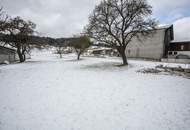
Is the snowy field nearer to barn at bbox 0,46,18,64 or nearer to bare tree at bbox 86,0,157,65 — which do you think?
bare tree at bbox 86,0,157,65

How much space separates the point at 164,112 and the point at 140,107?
0.98m

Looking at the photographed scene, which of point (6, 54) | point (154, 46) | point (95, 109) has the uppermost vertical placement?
point (154, 46)

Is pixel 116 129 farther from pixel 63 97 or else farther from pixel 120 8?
pixel 120 8

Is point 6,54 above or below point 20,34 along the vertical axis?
below

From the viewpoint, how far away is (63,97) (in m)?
6.95

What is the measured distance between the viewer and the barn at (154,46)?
101 ft

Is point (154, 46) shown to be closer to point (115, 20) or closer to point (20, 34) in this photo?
point (115, 20)

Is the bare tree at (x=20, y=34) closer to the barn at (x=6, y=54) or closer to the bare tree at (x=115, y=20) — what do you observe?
the barn at (x=6, y=54)

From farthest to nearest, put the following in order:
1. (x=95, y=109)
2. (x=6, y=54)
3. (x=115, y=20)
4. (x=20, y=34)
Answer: (x=6, y=54), (x=20, y=34), (x=115, y=20), (x=95, y=109)

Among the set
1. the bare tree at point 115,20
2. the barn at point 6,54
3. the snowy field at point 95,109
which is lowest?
the snowy field at point 95,109

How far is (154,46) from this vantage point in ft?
105

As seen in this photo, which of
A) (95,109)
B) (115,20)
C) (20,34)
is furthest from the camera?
(20,34)

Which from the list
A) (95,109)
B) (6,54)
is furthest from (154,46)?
(6,54)

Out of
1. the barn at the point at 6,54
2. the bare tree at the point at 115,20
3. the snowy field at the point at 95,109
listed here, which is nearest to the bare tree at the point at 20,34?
the barn at the point at 6,54
